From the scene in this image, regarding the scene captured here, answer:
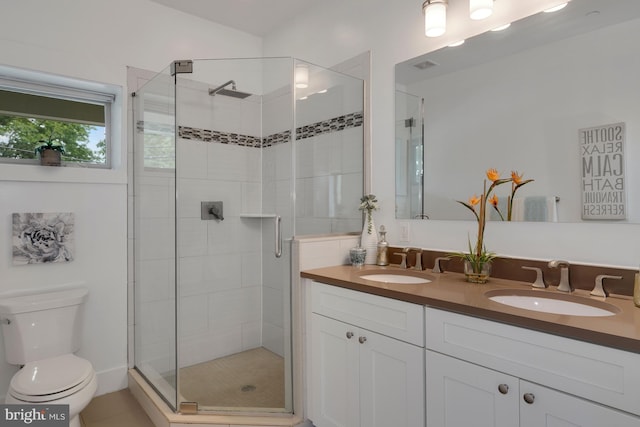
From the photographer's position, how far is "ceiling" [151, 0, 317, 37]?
8.73 feet

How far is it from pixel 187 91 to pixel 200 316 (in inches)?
60.9

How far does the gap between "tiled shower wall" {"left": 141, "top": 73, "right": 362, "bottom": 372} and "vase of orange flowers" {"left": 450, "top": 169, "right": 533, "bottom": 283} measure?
73 centimetres

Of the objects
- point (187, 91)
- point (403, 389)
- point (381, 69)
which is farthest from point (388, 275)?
point (187, 91)

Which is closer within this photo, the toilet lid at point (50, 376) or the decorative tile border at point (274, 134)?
the toilet lid at point (50, 376)

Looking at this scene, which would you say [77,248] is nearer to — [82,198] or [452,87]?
[82,198]

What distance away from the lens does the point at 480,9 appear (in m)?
1.68

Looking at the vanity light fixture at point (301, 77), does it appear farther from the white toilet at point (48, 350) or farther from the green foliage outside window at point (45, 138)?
the white toilet at point (48, 350)

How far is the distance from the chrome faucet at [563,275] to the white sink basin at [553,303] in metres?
0.08

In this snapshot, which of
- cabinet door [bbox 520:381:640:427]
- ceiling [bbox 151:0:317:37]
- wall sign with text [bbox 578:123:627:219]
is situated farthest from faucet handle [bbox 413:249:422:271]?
ceiling [bbox 151:0:317:37]

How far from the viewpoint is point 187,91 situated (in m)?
2.48

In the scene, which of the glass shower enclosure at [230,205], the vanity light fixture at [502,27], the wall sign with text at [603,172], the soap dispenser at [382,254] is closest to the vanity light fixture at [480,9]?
the vanity light fixture at [502,27]

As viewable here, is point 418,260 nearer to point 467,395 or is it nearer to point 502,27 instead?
point 467,395

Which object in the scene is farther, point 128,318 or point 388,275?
point 128,318

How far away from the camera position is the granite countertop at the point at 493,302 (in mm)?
984
